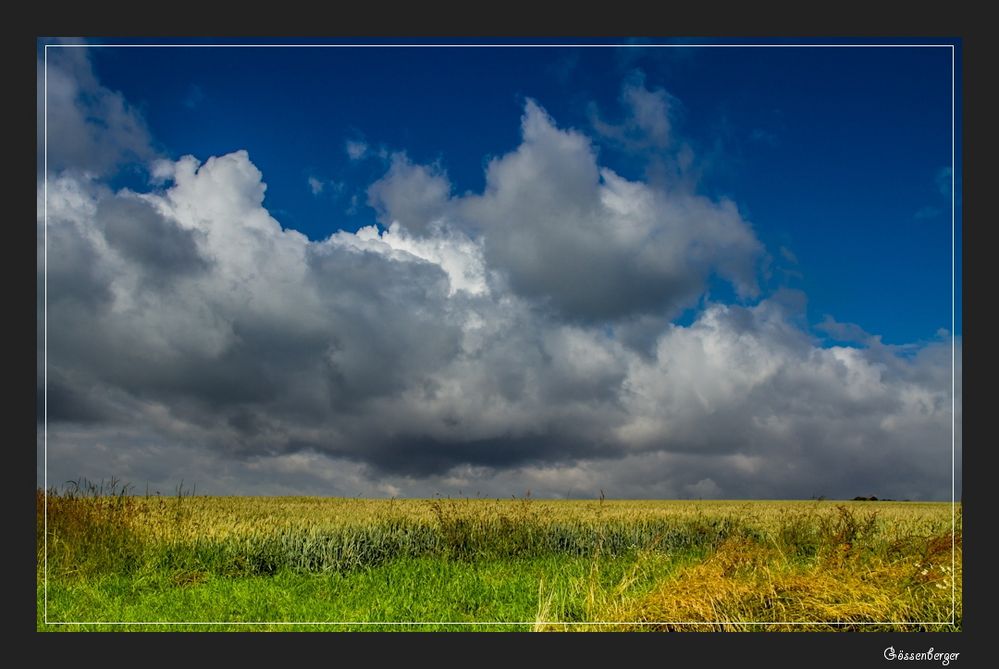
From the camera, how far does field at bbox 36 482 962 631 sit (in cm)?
976

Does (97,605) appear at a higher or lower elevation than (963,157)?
lower

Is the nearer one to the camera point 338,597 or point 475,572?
point 338,597

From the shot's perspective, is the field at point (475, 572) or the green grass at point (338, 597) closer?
the field at point (475, 572)

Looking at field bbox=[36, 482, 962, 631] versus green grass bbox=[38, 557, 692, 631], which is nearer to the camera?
field bbox=[36, 482, 962, 631]

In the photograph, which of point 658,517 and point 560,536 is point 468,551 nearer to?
point 560,536

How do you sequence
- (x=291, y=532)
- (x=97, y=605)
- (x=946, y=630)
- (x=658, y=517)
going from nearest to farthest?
(x=946, y=630) → (x=97, y=605) → (x=291, y=532) → (x=658, y=517)

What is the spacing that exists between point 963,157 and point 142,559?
47.6 ft

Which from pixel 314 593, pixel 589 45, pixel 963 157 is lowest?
pixel 314 593

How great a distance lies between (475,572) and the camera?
13.9 m

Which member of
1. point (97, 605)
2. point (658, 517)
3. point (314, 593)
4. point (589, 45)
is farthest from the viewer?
point (658, 517)

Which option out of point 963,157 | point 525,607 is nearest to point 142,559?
point 525,607

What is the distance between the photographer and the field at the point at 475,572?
9758mm

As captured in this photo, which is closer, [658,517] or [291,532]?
[291,532]

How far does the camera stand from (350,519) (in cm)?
1708
